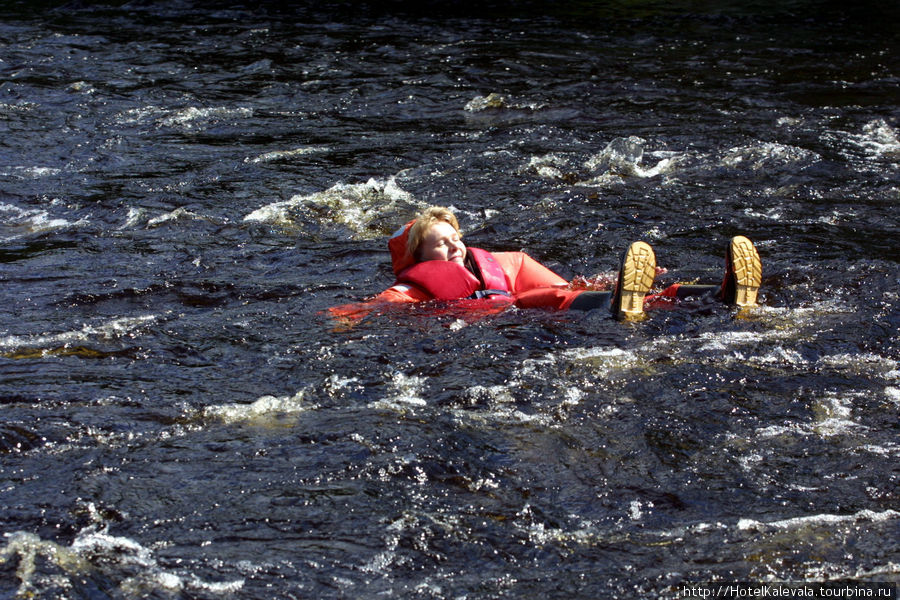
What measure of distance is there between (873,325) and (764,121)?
19.7 feet

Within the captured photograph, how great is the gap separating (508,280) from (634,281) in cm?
116

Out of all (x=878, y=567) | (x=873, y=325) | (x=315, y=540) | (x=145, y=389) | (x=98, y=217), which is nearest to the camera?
(x=878, y=567)

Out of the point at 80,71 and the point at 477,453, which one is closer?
the point at 477,453

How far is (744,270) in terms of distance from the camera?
249 inches

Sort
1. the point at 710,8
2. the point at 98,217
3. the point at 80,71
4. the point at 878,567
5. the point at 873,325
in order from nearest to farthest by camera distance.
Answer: the point at 878,567 → the point at 873,325 → the point at 98,217 → the point at 80,71 → the point at 710,8

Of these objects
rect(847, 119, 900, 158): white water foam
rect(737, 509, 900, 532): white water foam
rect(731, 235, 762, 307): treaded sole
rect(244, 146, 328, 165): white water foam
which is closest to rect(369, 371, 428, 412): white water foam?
rect(737, 509, 900, 532): white water foam

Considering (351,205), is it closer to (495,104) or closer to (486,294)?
(486,294)

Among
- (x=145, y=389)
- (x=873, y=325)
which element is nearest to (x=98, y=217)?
(x=145, y=389)

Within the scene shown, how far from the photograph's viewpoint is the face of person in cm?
702

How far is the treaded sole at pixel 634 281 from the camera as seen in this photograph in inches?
246

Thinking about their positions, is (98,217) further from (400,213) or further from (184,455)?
(184,455)

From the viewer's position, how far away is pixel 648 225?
856cm

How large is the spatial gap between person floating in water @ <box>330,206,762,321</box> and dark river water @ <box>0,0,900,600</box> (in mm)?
169

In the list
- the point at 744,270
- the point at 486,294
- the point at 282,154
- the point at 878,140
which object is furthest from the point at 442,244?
the point at 878,140
